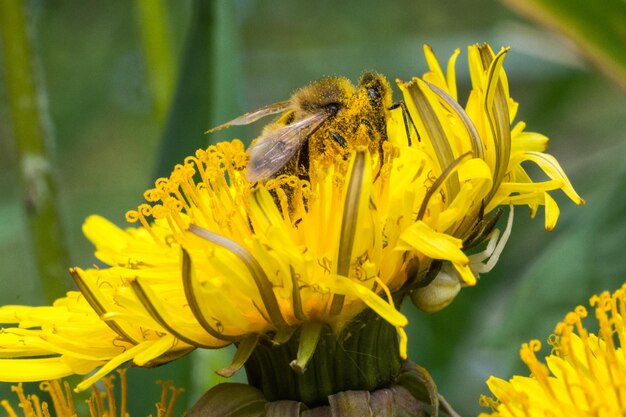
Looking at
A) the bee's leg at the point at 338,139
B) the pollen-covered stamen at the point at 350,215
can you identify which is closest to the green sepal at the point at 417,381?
the pollen-covered stamen at the point at 350,215

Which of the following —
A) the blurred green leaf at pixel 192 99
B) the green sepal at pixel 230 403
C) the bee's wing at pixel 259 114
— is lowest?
the green sepal at pixel 230 403

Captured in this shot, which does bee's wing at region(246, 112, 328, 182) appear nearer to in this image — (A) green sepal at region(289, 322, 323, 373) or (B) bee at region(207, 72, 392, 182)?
(B) bee at region(207, 72, 392, 182)

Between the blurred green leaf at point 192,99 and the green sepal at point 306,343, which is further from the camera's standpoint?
the blurred green leaf at point 192,99

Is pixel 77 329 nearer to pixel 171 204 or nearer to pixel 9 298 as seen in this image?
pixel 171 204

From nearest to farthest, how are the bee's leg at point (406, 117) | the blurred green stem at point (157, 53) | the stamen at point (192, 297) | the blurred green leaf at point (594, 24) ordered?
the stamen at point (192, 297) < the bee's leg at point (406, 117) < the blurred green leaf at point (594, 24) < the blurred green stem at point (157, 53)

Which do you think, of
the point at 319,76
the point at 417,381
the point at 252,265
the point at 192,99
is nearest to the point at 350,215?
the point at 252,265

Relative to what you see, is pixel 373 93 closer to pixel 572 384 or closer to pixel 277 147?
pixel 277 147

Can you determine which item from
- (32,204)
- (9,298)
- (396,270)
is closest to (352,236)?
(396,270)

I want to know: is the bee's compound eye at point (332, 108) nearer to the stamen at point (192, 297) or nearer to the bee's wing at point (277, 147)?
the bee's wing at point (277, 147)
